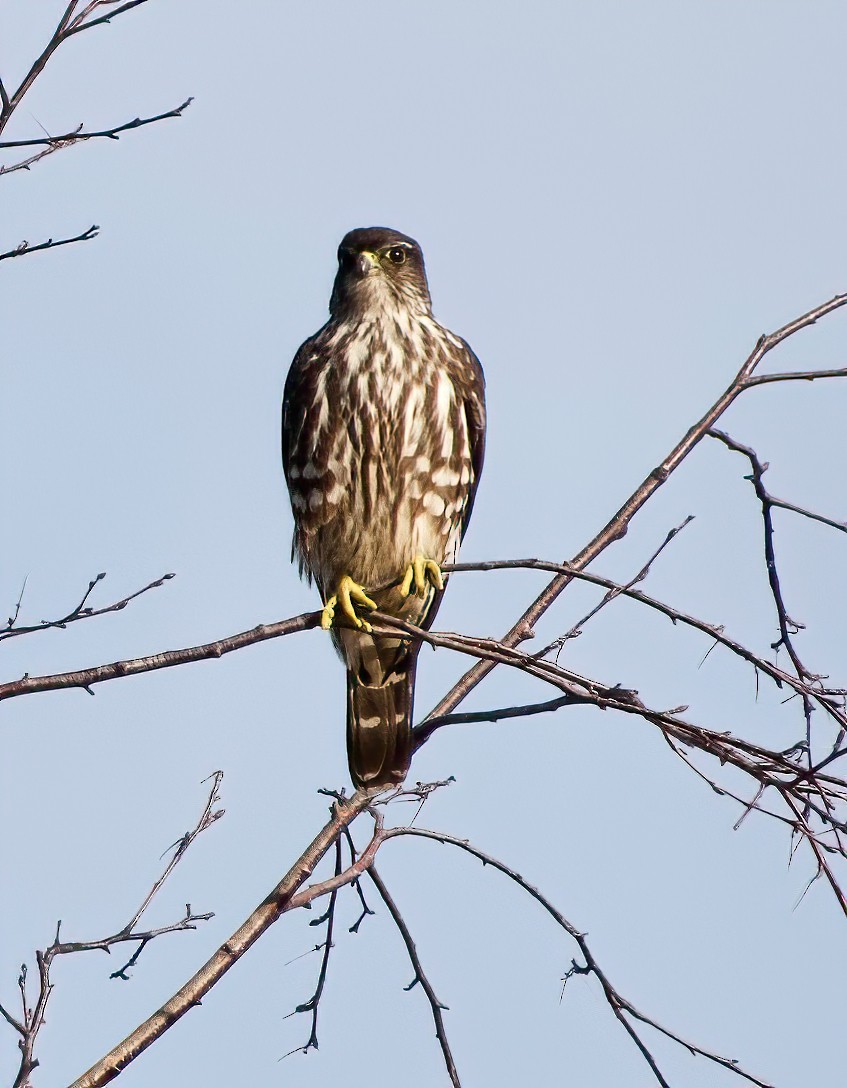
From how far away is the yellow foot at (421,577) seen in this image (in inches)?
168

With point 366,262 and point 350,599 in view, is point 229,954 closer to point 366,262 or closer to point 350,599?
point 350,599

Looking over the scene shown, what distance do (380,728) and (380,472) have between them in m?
0.87

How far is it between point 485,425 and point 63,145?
6.86 feet

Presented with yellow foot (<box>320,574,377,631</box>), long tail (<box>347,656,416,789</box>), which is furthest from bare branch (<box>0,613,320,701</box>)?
long tail (<box>347,656,416,789</box>)

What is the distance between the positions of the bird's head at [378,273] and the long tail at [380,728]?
1180mm

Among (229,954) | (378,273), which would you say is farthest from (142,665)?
Result: (378,273)

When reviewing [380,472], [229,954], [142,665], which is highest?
[380,472]

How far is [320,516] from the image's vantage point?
4309 mm

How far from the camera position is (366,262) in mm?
4703

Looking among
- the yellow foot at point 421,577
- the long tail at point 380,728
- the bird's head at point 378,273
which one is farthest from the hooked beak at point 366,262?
the long tail at point 380,728

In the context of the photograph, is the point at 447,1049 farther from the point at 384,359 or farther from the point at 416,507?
the point at 384,359

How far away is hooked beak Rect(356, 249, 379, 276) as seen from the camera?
4.67m

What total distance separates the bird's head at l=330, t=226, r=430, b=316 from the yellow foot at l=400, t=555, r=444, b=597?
2.89 ft

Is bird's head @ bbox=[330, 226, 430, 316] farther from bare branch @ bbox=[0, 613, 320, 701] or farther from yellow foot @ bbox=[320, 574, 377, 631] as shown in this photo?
bare branch @ bbox=[0, 613, 320, 701]
